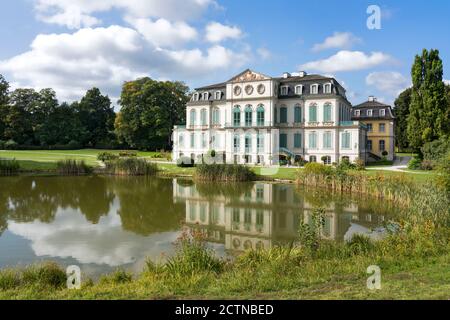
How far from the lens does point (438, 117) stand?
2702 cm

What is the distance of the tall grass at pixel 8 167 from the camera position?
26052mm

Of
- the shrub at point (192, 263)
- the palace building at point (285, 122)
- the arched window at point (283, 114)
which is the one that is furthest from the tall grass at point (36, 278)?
the arched window at point (283, 114)

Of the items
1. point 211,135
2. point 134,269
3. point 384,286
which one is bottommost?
point 134,269

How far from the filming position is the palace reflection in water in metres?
10.4

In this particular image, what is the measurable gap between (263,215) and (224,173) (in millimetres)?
10550

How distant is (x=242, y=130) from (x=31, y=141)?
3376 centimetres

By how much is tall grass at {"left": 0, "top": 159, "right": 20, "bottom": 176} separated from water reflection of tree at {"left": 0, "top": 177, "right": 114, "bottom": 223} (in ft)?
8.76

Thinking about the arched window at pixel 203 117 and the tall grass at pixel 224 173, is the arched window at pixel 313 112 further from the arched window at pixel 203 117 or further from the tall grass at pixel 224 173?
the tall grass at pixel 224 173

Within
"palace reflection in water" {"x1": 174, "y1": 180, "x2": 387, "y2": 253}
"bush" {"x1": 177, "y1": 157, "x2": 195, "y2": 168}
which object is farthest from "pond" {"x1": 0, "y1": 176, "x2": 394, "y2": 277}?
"bush" {"x1": 177, "y1": 157, "x2": 195, "y2": 168}

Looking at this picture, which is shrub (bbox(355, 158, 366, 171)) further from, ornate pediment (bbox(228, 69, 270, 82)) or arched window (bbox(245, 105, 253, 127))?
ornate pediment (bbox(228, 69, 270, 82))

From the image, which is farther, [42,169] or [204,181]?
[42,169]

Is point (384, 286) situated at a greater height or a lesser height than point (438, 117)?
lesser

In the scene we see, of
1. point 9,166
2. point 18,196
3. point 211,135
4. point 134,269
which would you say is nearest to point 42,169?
point 9,166

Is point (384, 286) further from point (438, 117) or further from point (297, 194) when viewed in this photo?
point (438, 117)
